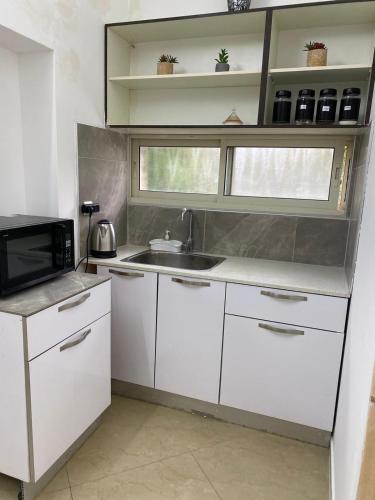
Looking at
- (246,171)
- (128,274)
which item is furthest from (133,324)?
(246,171)

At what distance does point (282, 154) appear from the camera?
2328 mm

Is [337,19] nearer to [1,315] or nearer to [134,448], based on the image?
[1,315]

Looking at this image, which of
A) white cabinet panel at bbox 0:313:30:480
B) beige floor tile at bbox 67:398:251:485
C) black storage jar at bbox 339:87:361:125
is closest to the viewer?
white cabinet panel at bbox 0:313:30:480

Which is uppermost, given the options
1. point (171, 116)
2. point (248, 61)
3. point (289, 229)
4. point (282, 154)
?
point (248, 61)

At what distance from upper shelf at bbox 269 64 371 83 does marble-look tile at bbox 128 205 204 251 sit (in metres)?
0.99

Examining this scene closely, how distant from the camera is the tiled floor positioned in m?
1.61

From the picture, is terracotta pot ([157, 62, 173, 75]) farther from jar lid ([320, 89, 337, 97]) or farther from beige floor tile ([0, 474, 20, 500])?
beige floor tile ([0, 474, 20, 500])

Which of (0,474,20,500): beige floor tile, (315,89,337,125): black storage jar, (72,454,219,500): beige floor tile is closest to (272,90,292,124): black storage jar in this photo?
A: (315,89,337,125): black storage jar

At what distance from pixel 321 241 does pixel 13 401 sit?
191cm

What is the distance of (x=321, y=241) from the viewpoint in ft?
7.39

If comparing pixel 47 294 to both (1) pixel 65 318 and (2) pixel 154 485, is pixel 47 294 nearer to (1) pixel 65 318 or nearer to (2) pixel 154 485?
(1) pixel 65 318

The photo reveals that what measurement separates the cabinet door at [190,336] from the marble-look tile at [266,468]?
31cm

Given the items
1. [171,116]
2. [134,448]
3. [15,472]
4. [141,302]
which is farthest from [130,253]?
[15,472]

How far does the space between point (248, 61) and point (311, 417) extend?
2141 millimetres
